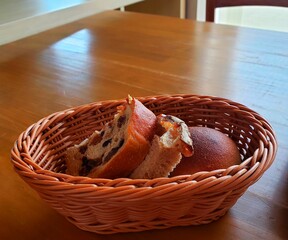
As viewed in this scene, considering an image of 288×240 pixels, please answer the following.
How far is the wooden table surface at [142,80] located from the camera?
0.48 meters

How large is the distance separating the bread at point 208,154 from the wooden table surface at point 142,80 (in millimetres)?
81

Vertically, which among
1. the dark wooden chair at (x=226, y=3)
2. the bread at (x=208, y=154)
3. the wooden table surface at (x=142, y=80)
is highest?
the dark wooden chair at (x=226, y=3)

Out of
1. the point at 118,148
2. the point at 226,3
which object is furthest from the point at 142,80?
the point at 226,3

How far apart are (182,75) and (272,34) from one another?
0.46 m

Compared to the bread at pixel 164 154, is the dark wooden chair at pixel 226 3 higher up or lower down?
higher up

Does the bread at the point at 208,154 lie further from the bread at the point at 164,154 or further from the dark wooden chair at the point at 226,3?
the dark wooden chair at the point at 226,3

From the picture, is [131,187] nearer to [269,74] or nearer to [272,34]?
[269,74]

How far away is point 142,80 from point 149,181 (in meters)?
0.60

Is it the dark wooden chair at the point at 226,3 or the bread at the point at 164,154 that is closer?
the bread at the point at 164,154

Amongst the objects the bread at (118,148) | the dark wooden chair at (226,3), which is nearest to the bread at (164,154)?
the bread at (118,148)

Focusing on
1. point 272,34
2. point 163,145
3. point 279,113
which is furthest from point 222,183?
point 272,34

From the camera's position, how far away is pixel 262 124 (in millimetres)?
506

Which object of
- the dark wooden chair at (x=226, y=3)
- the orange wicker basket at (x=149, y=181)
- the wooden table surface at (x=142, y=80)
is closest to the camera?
the orange wicker basket at (x=149, y=181)

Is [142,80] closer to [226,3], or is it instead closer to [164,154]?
[164,154]
